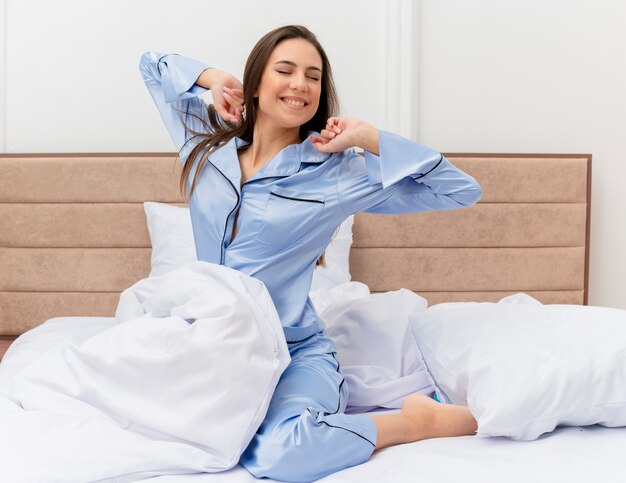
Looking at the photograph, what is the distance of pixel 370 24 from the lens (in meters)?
2.88

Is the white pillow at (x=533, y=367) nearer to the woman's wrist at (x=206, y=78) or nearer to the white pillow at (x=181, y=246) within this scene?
the white pillow at (x=181, y=246)

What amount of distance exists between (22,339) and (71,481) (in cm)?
123

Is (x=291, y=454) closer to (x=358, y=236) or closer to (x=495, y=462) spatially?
(x=495, y=462)

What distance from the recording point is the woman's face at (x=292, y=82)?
176 cm

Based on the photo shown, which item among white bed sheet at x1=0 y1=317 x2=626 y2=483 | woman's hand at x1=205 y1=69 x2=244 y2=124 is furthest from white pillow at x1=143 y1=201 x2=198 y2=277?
white bed sheet at x1=0 y1=317 x2=626 y2=483

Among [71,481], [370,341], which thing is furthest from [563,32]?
[71,481]

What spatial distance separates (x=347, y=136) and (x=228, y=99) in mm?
369

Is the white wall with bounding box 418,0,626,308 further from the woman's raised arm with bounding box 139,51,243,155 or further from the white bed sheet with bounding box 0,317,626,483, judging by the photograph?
the white bed sheet with bounding box 0,317,626,483

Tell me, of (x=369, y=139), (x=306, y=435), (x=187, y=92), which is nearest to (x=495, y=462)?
(x=306, y=435)

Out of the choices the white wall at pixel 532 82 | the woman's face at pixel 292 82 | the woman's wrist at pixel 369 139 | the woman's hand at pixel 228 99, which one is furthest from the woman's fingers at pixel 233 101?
the white wall at pixel 532 82

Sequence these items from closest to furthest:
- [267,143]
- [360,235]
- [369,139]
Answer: [369,139], [267,143], [360,235]

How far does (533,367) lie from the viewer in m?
1.57

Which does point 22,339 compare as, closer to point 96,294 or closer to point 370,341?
point 96,294

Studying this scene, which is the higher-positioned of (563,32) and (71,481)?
(563,32)
